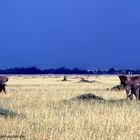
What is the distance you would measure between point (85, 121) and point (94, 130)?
199 centimetres

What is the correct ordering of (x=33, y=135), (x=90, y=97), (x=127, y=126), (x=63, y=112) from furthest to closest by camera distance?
(x=90, y=97)
(x=63, y=112)
(x=127, y=126)
(x=33, y=135)

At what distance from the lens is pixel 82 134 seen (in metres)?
13.1

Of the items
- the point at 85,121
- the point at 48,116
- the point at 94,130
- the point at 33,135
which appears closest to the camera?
the point at 33,135

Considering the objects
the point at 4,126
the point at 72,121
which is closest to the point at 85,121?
the point at 72,121

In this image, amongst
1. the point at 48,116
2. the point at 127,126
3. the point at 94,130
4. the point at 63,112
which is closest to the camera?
the point at 94,130

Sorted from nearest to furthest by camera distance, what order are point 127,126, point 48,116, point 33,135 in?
point 33,135
point 127,126
point 48,116

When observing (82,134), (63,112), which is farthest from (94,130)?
(63,112)

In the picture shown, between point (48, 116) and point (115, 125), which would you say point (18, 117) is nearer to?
point (48, 116)

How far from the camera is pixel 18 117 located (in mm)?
16766

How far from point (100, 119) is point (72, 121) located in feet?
3.73

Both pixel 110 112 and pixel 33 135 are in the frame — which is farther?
pixel 110 112

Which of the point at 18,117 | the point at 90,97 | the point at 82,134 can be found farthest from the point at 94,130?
the point at 90,97

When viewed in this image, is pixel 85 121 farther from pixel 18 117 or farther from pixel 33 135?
pixel 33 135

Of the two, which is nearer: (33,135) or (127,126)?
(33,135)
